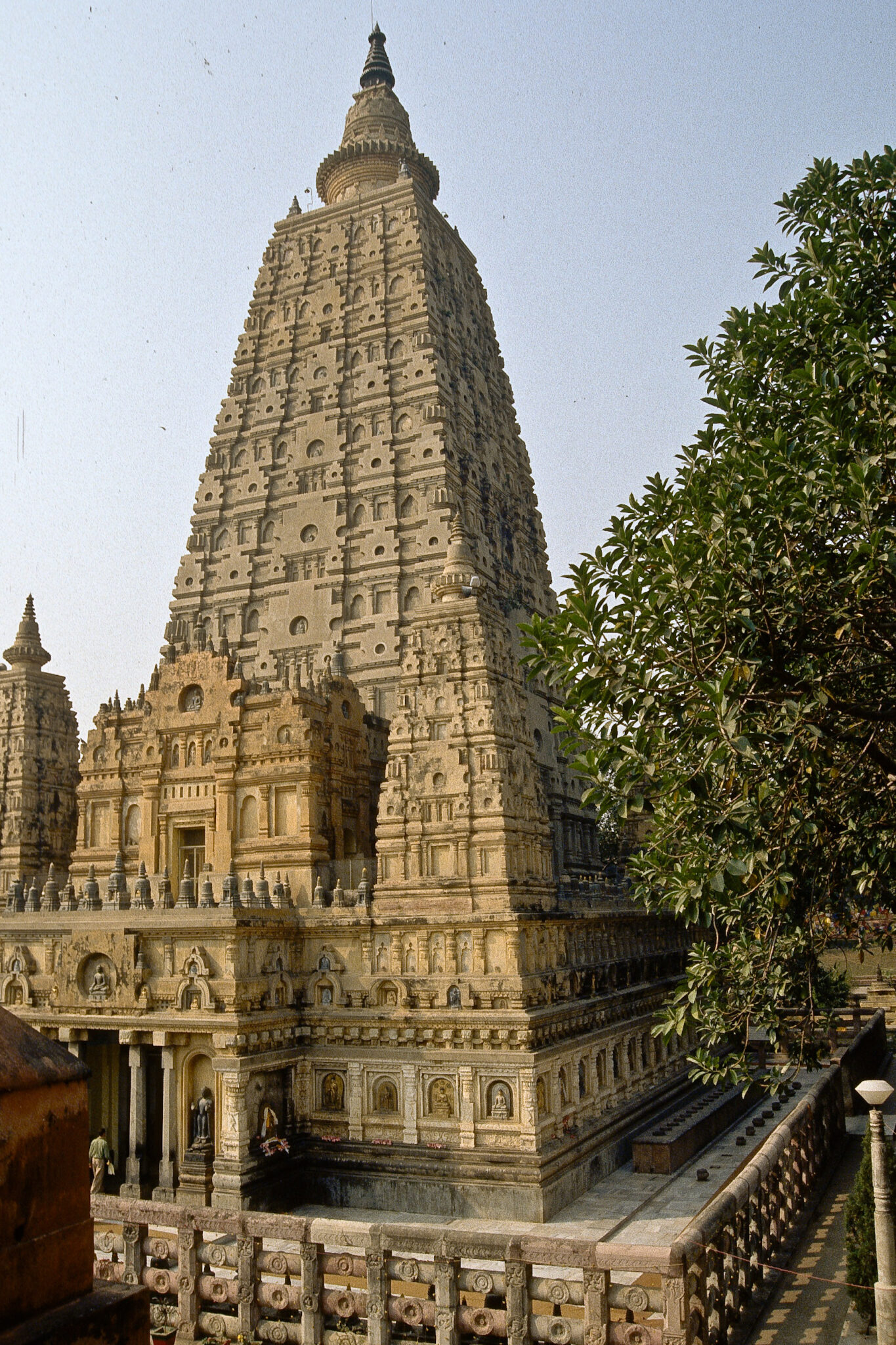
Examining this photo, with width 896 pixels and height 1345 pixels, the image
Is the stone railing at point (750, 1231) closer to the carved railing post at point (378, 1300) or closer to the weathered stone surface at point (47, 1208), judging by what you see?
the carved railing post at point (378, 1300)

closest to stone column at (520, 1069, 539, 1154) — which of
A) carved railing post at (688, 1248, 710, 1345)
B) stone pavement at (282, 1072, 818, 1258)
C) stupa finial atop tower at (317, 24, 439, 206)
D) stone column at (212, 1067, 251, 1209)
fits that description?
stone pavement at (282, 1072, 818, 1258)

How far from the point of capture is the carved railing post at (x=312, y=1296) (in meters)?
14.8

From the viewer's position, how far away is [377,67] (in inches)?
2517

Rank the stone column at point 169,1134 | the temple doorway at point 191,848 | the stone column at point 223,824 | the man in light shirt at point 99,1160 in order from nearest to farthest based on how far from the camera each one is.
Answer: the man in light shirt at point 99,1160 → the stone column at point 169,1134 → the stone column at point 223,824 → the temple doorway at point 191,848

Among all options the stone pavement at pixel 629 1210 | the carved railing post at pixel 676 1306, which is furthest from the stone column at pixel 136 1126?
the carved railing post at pixel 676 1306

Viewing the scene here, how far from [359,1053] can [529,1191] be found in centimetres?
577

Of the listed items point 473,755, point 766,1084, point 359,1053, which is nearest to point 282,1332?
point 766,1084

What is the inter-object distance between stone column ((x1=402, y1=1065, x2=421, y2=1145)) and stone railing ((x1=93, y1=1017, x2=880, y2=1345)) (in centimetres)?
1182

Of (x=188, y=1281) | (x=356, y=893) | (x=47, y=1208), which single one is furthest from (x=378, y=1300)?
(x=356, y=893)

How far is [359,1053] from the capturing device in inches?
1136

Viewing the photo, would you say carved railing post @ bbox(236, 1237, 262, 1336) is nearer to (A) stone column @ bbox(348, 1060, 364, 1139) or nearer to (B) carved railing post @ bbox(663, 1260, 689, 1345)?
(B) carved railing post @ bbox(663, 1260, 689, 1345)

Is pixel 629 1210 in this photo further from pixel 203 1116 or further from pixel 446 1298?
pixel 446 1298

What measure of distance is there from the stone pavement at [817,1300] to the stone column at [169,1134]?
1583cm

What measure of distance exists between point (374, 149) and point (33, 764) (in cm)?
3697
